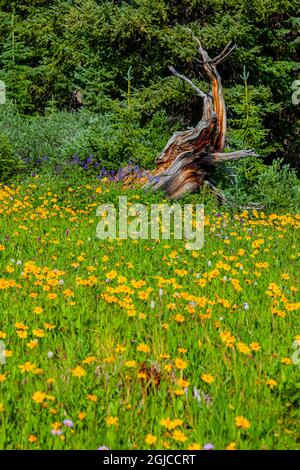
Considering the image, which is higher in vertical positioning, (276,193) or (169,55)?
(169,55)

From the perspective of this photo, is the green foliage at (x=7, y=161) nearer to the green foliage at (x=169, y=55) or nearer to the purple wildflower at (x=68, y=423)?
the green foliage at (x=169, y=55)

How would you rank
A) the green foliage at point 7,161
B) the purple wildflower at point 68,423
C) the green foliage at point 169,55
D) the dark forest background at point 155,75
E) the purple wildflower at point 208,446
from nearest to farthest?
the purple wildflower at point 208,446 → the purple wildflower at point 68,423 → the green foliage at point 7,161 → the dark forest background at point 155,75 → the green foliage at point 169,55

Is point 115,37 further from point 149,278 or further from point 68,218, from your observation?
point 149,278

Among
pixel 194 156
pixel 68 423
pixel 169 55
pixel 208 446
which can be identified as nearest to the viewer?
pixel 208 446

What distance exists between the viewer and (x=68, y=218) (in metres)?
8.02

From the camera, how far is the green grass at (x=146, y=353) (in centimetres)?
252

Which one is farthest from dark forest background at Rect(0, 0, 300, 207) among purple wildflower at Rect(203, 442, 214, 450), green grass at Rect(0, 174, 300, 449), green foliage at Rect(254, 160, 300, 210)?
purple wildflower at Rect(203, 442, 214, 450)

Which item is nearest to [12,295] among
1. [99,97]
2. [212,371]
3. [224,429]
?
[212,371]

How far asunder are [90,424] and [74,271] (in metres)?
2.78

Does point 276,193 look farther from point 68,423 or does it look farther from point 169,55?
point 68,423

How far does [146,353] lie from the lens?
3.33 metres

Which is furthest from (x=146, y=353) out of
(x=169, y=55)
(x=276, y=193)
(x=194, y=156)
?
(x=169, y=55)

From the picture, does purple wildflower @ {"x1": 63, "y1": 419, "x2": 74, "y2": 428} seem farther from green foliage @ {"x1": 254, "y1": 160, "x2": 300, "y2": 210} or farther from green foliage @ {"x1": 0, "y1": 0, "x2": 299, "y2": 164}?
green foliage @ {"x1": 0, "y1": 0, "x2": 299, "y2": 164}

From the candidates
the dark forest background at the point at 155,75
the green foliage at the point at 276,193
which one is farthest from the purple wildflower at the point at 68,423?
the dark forest background at the point at 155,75
